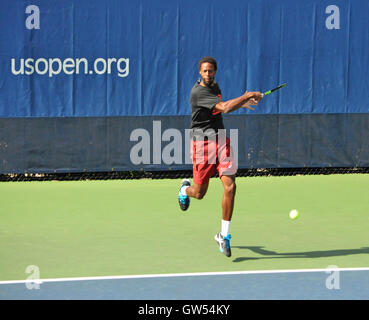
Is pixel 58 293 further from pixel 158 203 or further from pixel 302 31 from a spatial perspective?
pixel 302 31

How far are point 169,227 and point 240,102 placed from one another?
87.9 inches

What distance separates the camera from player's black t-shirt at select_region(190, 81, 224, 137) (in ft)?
26.1

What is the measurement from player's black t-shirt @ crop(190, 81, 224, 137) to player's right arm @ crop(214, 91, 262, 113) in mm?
126

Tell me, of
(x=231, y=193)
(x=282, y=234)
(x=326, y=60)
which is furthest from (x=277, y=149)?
(x=231, y=193)

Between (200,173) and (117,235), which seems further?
(117,235)

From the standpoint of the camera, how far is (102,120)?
41.8 feet

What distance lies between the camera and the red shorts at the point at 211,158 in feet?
25.8

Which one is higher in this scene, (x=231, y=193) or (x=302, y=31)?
(x=302, y=31)

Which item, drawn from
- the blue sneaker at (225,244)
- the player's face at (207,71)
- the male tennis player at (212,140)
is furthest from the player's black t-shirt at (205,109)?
the blue sneaker at (225,244)

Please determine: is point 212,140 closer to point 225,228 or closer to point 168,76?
point 225,228

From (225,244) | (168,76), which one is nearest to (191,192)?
(225,244)

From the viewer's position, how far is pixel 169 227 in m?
9.26

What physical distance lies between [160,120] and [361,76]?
3363 millimetres

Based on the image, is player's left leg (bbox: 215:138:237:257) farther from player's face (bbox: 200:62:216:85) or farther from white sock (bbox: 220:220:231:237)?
player's face (bbox: 200:62:216:85)
